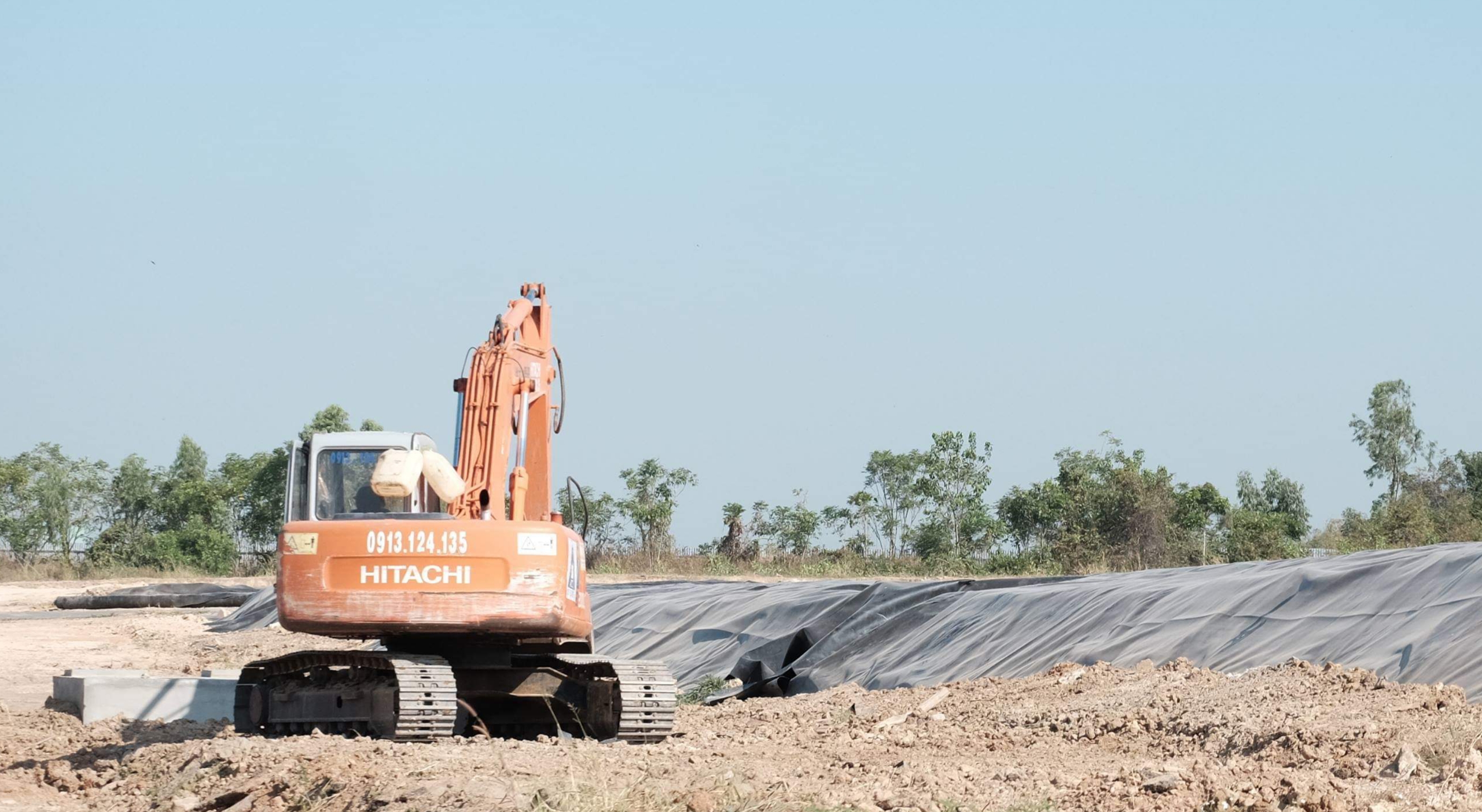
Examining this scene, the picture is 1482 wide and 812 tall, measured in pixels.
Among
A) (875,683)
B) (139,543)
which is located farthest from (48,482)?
(875,683)

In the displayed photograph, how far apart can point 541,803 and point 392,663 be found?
2.70 m

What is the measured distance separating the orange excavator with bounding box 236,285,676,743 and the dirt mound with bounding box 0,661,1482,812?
0.42 m

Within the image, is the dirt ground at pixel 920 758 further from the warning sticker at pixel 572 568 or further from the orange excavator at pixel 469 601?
the warning sticker at pixel 572 568

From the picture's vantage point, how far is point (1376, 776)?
590 centimetres

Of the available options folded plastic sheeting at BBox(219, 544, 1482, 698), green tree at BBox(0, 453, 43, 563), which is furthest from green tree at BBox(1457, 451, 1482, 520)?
green tree at BBox(0, 453, 43, 563)

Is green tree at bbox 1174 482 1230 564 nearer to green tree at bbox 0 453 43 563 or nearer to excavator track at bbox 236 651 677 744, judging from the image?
excavator track at bbox 236 651 677 744

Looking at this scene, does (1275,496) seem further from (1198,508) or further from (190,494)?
(190,494)

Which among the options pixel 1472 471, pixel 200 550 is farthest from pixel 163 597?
pixel 1472 471

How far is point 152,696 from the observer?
32.4 feet

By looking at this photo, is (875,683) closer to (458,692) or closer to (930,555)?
(458,692)

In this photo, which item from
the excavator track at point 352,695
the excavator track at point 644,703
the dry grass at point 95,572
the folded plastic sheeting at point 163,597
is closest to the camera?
the excavator track at point 352,695

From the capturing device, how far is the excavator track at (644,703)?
26.1 ft

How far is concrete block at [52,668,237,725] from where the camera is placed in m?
9.62

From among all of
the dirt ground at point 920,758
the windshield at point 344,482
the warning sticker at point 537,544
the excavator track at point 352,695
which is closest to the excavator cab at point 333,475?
the windshield at point 344,482
